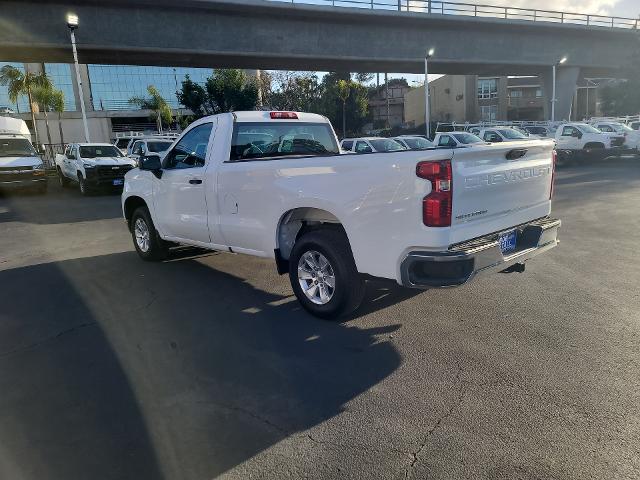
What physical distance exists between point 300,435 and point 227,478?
1.69 ft

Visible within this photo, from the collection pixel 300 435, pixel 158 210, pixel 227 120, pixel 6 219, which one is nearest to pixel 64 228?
pixel 6 219

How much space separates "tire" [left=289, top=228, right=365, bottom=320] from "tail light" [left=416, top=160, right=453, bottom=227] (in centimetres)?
96

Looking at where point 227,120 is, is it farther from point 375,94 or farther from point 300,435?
point 375,94

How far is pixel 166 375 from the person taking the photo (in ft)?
12.1

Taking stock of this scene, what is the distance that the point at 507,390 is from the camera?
329 centimetres

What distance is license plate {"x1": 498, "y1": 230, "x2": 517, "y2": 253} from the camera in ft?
13.6

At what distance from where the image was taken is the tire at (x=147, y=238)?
23.1ft

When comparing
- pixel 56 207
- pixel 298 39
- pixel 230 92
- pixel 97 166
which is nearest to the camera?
pixel 56 207

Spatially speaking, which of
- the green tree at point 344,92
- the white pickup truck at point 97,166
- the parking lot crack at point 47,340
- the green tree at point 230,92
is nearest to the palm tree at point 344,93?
the green tree at point 344,92

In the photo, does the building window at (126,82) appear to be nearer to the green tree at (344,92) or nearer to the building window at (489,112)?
the green tree at (344,92)

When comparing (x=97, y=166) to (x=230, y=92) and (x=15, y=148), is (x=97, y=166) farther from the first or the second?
(x=230, y=92)

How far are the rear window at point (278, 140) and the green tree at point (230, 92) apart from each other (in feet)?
114

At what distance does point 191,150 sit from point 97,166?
40.6ft

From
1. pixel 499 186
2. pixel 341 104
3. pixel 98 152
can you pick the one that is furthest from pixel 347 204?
pixel 341 104
